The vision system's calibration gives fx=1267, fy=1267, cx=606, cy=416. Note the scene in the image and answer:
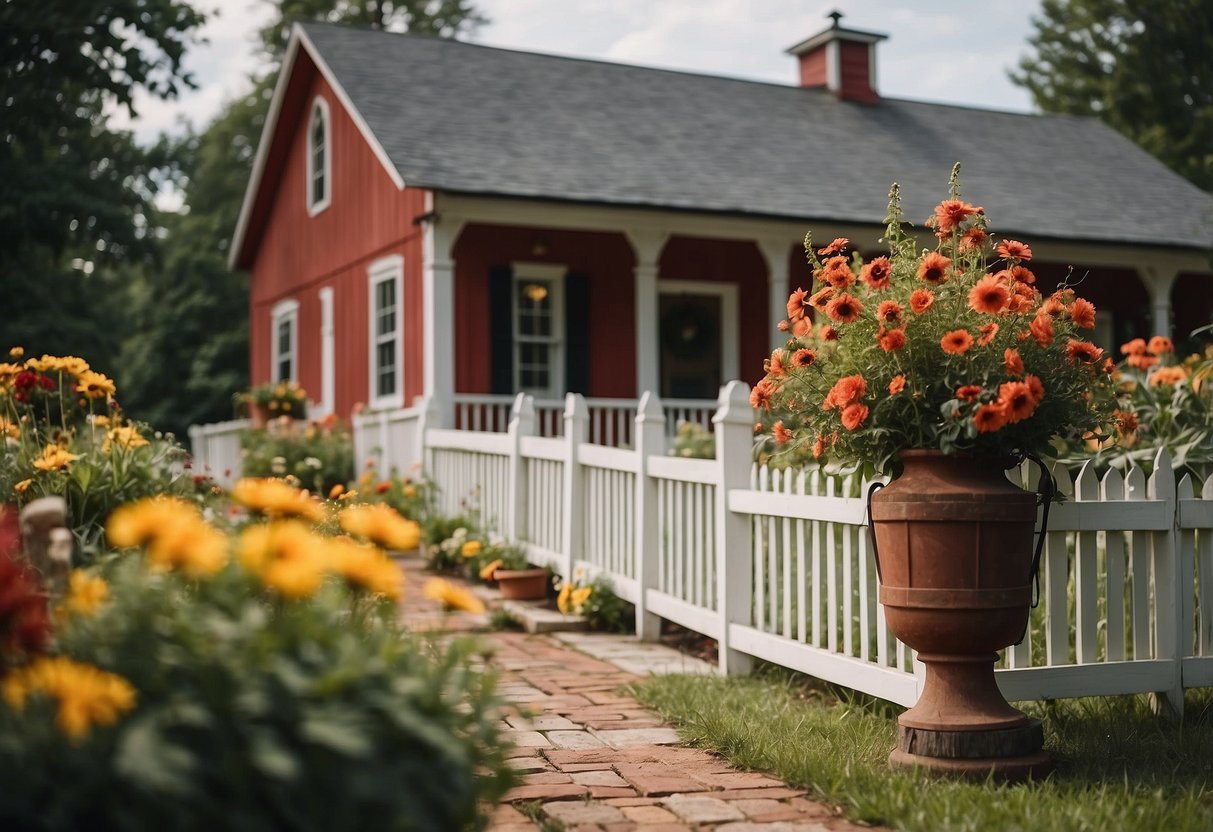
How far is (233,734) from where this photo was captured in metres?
2.02

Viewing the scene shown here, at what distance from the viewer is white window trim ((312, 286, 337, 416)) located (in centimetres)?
1582

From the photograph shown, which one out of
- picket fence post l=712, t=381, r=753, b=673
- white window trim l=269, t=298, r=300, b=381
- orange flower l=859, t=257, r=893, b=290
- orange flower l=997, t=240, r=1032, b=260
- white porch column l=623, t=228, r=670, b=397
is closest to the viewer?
orange flower l=859, t=257, r=893, b=290

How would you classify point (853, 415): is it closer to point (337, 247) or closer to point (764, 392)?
point (764, 392)

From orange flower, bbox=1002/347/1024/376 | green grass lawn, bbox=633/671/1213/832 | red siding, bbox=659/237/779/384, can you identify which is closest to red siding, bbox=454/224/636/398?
red siding, bbox=659/237/779/384

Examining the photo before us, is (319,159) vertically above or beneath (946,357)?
above

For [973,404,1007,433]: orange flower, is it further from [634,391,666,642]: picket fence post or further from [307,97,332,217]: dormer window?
[307,97,332,217]: dormer window

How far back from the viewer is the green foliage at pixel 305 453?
39.8ft

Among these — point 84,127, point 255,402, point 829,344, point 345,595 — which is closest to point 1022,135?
point 255,402

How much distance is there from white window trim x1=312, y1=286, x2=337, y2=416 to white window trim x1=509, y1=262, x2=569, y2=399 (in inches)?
122

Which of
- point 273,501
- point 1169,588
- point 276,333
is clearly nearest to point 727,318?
point 276,333

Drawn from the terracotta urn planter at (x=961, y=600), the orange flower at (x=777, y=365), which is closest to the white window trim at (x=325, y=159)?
the orange flower at (x=777, y=365)

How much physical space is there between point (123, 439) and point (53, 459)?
2.57 ft

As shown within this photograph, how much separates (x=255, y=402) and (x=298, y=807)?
13314 mm

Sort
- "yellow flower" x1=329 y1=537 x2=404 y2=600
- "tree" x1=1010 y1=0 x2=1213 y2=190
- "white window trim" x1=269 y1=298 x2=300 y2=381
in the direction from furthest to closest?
"tree" x1=1010 y1=0 x2=1213 y2=190, "white window trim" x1=269 y1=298 x2=300 y2=381, "yellow flower" x1=329 y1=537 x2=404 y2=600
